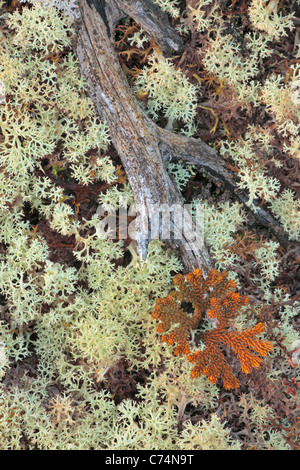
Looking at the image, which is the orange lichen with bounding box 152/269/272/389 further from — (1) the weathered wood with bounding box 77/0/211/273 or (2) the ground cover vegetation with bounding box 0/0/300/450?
(1) the weathered wood with bounding box 77/0/211/273

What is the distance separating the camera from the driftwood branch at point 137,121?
9.92 ft

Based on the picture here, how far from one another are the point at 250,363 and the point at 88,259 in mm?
1329

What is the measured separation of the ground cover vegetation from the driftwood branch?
10cm

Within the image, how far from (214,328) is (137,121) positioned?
1570mm

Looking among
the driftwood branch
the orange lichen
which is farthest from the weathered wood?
the orange lichen

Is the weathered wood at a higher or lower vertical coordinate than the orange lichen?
higher

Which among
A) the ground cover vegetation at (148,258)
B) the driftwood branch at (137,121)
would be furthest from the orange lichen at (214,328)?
the driftwood branch at (137,121)

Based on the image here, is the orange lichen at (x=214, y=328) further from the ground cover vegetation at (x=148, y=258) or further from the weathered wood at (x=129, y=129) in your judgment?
the weathered wood at (x=129, y=129)

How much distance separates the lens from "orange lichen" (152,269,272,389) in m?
2.80

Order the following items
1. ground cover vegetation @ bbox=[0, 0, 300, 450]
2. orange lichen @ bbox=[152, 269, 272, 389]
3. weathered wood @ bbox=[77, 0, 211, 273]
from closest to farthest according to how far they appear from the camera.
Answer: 1. orange lichen @ bbox=[152, 269, 272, 389]
2. ground cover vegetation @ bbox=[0, 0, 300, 450]
3. weathered wood @ bbox=[77, 0, 211, 273]

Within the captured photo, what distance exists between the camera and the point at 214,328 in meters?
2.97

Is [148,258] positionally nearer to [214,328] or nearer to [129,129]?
[214,328]

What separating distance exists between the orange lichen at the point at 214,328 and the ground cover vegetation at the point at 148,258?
0.4 inches
